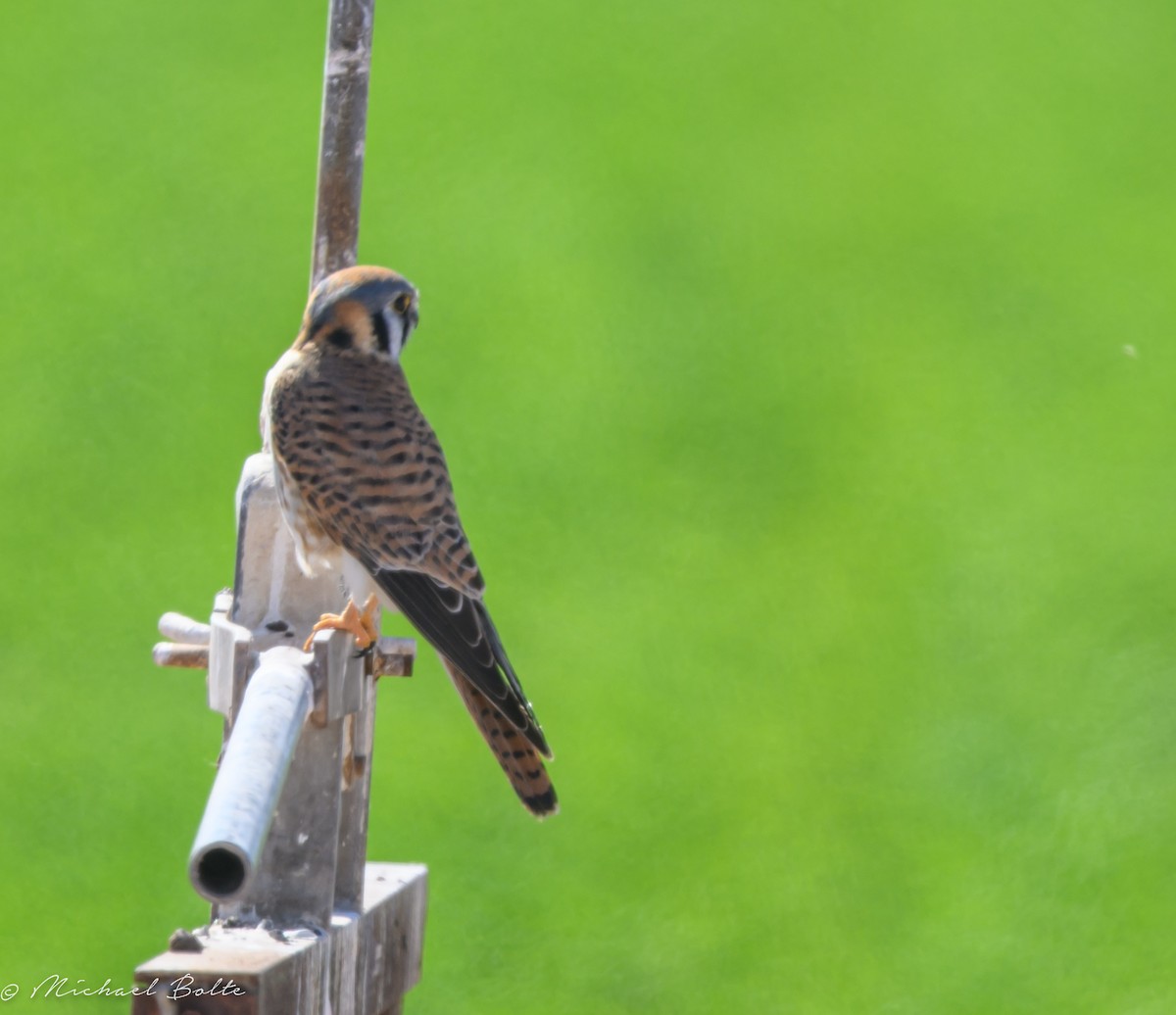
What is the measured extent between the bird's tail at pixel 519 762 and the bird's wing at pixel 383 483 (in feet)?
0.66

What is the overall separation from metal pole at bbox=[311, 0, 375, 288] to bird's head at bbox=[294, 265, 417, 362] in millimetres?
113

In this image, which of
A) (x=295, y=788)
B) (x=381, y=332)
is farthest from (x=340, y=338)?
(x=295, y=788)

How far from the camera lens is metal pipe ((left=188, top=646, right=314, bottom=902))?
1.36 metres

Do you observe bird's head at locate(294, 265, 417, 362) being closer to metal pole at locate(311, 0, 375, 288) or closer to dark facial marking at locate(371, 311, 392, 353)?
dark facial marking at locate(371, 311, 392, 353)

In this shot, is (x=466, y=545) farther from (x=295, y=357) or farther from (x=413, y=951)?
(x=413, y=951)

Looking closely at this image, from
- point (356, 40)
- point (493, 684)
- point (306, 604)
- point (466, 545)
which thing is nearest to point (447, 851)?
point (466, 545)

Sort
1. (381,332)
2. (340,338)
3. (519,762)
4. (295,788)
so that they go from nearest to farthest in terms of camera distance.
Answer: (295,788) < (519,762) < (381,332) < (340,338)

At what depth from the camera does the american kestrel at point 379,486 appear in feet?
8.47

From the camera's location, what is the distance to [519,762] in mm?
2406

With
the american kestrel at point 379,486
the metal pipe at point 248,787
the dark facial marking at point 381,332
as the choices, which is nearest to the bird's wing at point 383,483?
the american kestrel at point 379,486

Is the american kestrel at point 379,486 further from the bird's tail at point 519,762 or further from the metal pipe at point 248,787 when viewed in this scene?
the metal pipe at point 248,787

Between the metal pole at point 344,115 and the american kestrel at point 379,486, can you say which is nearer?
the metal pole at point 344,115

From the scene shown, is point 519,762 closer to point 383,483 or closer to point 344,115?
point 383,483

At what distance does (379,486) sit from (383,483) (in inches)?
0.4
